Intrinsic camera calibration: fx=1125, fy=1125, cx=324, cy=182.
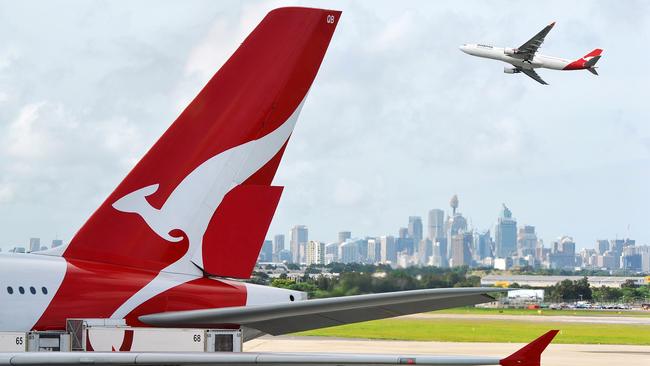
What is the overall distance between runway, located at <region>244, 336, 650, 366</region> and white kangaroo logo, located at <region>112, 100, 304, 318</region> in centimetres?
3591

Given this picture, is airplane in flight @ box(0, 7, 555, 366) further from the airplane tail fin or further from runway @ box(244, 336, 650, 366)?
runway @ box(244, 336, 650, 366)

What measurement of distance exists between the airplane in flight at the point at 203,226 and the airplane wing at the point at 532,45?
78760 millimetres

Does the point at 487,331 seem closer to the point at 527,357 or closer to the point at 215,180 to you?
the point at 215,180

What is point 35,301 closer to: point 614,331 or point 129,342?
point 129,342

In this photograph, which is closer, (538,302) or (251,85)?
(251,85)

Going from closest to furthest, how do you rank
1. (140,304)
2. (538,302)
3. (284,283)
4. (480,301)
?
(480,301), (140,304), (284,283), (538,302)

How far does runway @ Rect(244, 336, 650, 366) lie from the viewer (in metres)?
55.5

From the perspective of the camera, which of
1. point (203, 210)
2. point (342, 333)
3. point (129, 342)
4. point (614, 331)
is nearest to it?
point (129, 342)

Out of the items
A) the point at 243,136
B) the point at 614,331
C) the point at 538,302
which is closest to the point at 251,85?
the point at 243,136

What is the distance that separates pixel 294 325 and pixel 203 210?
Result: 3039 mm

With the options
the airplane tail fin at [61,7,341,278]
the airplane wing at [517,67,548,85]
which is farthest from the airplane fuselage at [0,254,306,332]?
the airplane wing at [517,67,548,85]

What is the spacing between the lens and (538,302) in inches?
6634

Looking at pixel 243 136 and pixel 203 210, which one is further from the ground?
pixel 243 136

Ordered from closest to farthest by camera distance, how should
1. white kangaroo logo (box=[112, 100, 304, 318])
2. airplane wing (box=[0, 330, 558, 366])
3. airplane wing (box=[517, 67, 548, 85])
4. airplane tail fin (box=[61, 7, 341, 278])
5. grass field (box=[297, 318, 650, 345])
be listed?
airplane wing (box=[0, 330, 558, 366]) → airplane tail fin (box=[61, 7, 341, 278]) → white kangaroo logo (box=[112, 100, 304, 318]) → grass field (box=[297, 318, 650, 345]) → airplane wing (box=[517, 67, 548, 85])
